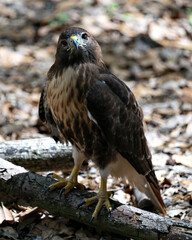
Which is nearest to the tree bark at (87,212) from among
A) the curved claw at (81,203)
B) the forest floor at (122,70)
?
the curved claw at (81,203)

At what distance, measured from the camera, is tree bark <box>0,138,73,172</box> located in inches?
179

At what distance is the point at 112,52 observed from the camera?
8.08 meters

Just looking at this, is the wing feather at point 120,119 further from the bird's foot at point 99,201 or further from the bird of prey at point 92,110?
the bird's foot at point 99,201

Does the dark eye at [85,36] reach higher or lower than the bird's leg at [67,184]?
higher

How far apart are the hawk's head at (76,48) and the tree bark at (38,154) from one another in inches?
46.6

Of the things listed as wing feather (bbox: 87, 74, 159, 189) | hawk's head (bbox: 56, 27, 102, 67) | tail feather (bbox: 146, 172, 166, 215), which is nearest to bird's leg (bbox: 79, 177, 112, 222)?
wing feather (bbox: 87, 74, 159, 189)

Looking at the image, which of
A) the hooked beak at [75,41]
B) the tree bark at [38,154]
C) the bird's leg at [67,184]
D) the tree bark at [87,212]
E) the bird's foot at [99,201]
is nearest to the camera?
the tree bark at [87,212]

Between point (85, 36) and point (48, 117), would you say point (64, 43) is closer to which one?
point (85, 36)

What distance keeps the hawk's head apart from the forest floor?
62.0 inches

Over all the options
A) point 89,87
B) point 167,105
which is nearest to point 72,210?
point 89,87

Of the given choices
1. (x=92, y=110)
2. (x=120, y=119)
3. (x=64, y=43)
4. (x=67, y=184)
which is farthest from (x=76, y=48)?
(x=67, y=184)

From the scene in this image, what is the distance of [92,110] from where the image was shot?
3672 mm

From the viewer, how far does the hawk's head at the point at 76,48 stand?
373cm

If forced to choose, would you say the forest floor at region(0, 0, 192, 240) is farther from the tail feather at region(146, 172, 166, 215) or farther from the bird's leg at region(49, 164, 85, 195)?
the bird's leg at region(49, 164, 85, 195)
